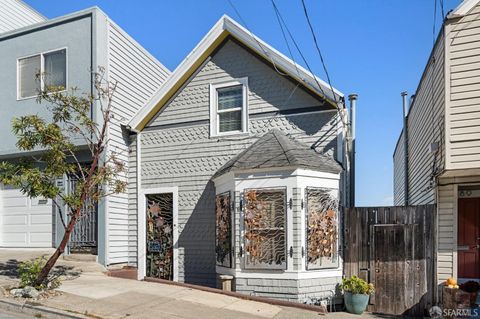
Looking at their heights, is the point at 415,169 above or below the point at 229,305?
above

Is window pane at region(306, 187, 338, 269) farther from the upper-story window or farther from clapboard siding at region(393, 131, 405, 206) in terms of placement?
the upper-story window

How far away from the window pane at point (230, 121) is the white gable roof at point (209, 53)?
161 centimetres

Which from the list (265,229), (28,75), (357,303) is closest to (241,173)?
(265,229)

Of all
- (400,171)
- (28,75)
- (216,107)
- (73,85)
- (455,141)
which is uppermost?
(28,75)

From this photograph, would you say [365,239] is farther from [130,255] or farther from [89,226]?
[89,226]

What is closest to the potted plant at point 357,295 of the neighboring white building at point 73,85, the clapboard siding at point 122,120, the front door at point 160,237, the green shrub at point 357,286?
the green shrub at point 357,286

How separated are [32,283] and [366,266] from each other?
706cm

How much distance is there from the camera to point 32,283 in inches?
318

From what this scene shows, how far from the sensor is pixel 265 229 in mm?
9094

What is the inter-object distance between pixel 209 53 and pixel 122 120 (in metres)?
3.16

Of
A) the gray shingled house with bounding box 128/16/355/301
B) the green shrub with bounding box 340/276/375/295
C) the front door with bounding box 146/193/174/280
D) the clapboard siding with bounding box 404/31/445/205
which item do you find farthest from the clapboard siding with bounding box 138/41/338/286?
the green shrub with bounding box 340/276/375/295

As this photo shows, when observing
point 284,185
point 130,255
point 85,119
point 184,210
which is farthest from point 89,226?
point 284,185

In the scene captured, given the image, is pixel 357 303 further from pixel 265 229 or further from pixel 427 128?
pixel 427 128

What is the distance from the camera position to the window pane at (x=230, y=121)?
11.1 m
